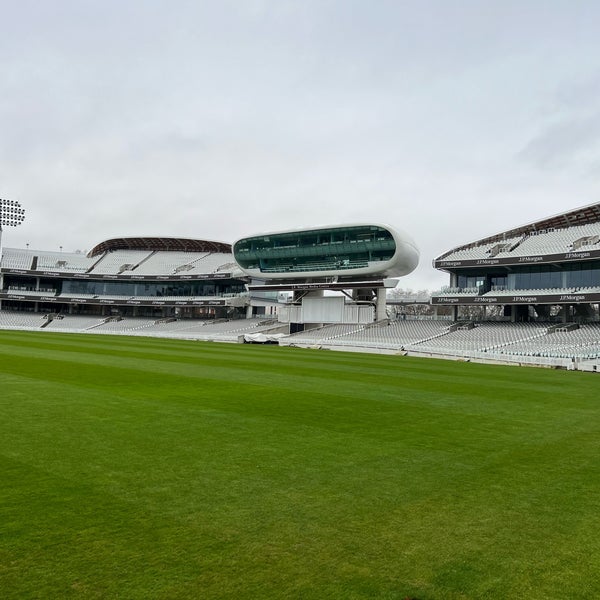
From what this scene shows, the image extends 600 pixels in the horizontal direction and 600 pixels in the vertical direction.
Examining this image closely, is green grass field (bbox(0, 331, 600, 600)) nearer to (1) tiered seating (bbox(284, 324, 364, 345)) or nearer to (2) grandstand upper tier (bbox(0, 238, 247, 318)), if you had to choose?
(1) tiered seating (bbox(284, 324, 364, 345))

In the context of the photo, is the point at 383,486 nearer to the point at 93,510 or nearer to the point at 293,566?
the point at 293,566

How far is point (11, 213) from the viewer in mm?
76438

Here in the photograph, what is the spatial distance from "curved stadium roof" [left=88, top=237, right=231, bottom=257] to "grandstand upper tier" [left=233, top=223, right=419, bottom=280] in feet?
86.9

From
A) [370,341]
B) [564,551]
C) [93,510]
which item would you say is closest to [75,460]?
[93,510]

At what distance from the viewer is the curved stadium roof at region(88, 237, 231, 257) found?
97875mm

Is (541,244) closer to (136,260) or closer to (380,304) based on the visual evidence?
(380,304)

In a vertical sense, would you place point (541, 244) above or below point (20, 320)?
above

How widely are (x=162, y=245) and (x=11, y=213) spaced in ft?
95.2

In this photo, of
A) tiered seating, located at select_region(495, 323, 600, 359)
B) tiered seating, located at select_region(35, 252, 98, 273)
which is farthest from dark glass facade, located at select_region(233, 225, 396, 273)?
tiered seating, located at select_region(35, 252, 98, 273)

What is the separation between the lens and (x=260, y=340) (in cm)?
6100

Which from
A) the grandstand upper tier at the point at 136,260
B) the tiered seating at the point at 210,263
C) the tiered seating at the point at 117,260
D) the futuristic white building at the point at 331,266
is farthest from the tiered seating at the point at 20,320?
the futuristic white building at the point at 331,266

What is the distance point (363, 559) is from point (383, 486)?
2.49 meters

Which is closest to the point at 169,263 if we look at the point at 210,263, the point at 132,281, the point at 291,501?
the point at 132,281

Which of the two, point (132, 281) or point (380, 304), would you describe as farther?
point (132, 281)
